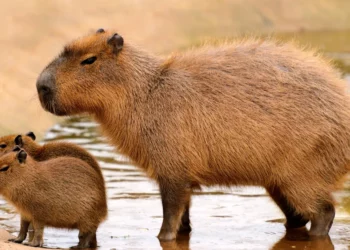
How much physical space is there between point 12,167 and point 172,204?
1314mm

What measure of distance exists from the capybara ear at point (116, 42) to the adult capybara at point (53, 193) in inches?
39.1

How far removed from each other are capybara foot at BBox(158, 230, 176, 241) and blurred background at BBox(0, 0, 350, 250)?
59 millimetres

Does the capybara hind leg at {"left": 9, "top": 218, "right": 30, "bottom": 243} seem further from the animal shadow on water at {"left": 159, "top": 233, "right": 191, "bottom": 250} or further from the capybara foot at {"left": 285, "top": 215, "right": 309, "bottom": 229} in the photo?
the capybara foot at {"left": 285, "top": 215, "right": 309, "bottom": 229}

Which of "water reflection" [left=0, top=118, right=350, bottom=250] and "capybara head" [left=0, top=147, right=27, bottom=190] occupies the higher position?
"capybara head" [left=0, top=147, right=27, bottom=190]

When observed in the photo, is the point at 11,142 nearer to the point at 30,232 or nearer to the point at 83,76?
the point at 30,232

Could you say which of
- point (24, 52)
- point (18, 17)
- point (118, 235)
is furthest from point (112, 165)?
point (18, 17)

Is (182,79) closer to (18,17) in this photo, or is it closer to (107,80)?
(107,80)

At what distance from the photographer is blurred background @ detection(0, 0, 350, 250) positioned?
8289 mm

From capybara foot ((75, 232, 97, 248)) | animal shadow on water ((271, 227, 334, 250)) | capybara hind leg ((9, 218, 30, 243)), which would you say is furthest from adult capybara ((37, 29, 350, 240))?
capybara hind leg ((9, 218, 30, 243))

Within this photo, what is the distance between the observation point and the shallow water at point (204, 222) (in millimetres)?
7945

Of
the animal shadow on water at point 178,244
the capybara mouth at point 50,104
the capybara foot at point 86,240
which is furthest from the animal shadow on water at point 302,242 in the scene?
the capybara mouth at point 50,104

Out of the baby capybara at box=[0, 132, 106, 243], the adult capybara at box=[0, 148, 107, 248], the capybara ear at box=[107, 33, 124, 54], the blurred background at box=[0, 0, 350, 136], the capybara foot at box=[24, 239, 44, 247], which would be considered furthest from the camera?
the blurred background at box=[0, 0, 350, 136]

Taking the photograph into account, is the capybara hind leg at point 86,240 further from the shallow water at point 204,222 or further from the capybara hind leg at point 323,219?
the capybara hind leg at point 323,219

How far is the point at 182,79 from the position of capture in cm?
814
